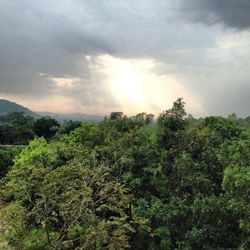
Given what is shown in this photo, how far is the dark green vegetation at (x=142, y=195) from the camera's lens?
17.0 meters

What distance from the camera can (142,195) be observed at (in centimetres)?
2103

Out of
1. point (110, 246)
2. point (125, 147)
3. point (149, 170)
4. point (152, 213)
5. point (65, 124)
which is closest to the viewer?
point (110, 246)

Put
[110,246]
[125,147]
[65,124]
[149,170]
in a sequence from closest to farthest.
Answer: [110,246], [149,170], [125,147], [65,124]

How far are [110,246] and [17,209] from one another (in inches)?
149

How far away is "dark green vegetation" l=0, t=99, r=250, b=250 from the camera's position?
17031mm

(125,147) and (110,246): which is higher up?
(125,147)

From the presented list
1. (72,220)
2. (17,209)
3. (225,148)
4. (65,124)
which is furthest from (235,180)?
(65,124)

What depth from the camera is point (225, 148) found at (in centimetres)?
1914

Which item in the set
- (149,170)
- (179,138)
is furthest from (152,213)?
(179,138)

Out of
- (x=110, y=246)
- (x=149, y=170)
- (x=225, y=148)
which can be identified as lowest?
(x=110, y=246)

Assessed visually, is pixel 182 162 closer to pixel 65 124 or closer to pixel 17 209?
pixel 17 209

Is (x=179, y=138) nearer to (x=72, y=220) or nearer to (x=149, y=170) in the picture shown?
(x=149, y=170)

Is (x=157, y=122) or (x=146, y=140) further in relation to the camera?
(x=146, y=140)

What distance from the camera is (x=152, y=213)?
18.7 metres
